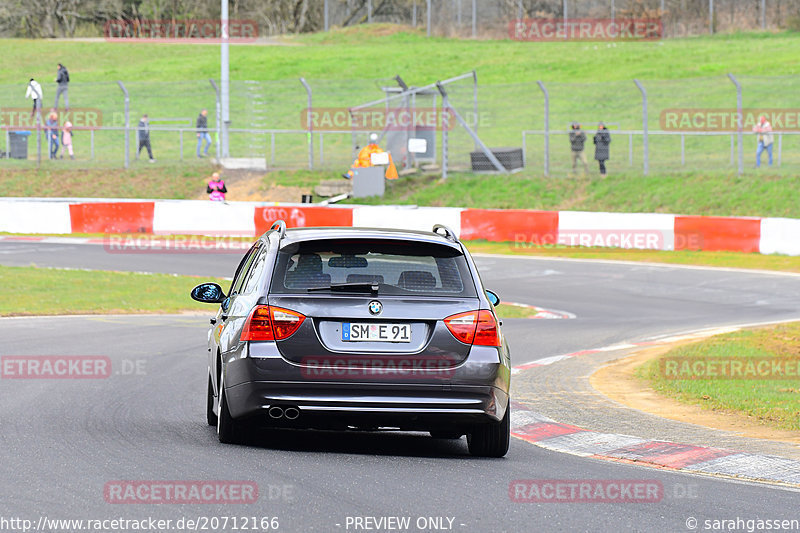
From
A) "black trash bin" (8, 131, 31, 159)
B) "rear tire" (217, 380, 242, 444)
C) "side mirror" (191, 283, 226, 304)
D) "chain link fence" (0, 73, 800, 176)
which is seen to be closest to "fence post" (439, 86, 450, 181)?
"chain link fence" (0, 73, 800, 176)

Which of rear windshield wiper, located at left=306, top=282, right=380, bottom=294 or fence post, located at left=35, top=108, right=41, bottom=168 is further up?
fence post, located at left=35, top=108, right=41, bottom=168

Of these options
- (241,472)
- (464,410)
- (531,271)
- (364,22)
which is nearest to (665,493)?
(464,410)

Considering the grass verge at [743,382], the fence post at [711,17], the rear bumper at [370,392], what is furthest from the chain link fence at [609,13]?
the rear bumper at [370,392]

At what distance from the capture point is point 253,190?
121 ft

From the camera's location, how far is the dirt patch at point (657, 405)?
9.79 meters

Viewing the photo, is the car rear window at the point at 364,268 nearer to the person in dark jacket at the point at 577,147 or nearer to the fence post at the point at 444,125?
the fence post at the point at 444,125

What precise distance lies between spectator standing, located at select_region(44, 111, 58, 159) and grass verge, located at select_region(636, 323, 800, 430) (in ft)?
91.2

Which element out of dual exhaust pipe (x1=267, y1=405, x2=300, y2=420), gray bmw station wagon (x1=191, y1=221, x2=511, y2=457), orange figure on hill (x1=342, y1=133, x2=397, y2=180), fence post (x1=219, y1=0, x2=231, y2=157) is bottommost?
dual exhaust pipe (x1=267, y1=405, x2=300, y2=420)

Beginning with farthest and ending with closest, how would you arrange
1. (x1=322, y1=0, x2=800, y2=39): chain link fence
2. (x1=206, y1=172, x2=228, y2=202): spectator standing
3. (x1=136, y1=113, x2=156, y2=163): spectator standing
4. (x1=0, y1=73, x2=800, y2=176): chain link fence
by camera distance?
(x1=322, y1=0, x2=800, y2=39): chain link fence → (x1=136, y1=113, x2=156, y2=163): spectator standing → (x1=0, y1=73, x2=800, y2=176): chain link fence → (x1=206, y1=172, x2=228, y2=202): spectator standing

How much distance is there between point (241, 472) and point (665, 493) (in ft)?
7.59

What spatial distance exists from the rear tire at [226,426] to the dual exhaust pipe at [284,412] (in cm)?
40

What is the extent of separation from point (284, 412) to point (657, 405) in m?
4.68

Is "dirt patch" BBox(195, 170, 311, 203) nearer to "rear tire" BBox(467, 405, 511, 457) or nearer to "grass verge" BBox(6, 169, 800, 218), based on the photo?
"grass verge" BBox(6, 169, 800, 218)

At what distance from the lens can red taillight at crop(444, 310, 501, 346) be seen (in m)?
7.73
